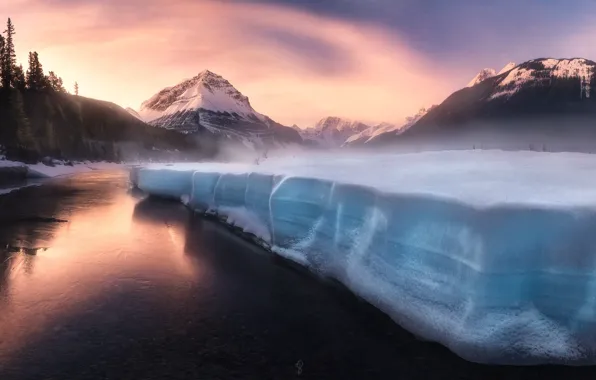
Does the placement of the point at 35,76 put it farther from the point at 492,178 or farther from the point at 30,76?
the point at 492,178

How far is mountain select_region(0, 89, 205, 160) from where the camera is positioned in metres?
68.6

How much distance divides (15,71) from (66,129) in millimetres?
14211

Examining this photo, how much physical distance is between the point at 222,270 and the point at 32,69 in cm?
9547

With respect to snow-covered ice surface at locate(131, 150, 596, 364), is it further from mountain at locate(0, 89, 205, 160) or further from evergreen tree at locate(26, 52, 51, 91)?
evergreen tree at locate(26, 52, 51, 91)

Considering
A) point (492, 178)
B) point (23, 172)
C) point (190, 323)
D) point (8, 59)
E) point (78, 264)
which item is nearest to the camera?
point (190, 323)

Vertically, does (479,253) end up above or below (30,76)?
below

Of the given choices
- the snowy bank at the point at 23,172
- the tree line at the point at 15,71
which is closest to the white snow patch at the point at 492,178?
the snowy bank at the point at 23,172

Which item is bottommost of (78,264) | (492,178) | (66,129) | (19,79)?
(78,264)

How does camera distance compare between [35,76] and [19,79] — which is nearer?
[19,79]

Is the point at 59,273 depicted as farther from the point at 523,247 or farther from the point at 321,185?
the point at 523,247

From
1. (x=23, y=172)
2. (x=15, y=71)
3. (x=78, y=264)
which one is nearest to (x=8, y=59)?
(x=15, y=71)

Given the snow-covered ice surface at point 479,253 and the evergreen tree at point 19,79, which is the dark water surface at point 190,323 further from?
the evergreen tree at point 19,79

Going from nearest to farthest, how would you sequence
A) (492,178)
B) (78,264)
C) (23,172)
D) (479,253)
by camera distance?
(479,253), (492,178), (78,264), (23,172)

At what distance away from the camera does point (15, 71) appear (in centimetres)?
8319
